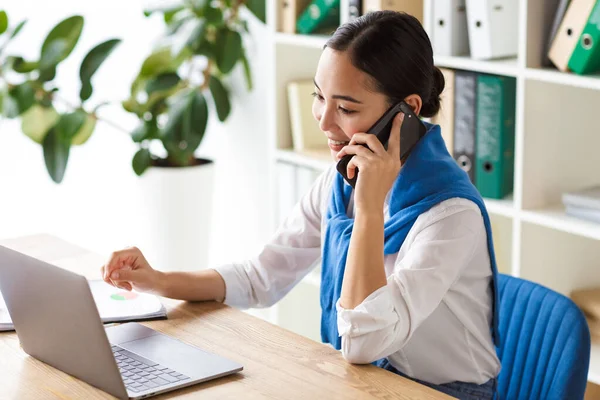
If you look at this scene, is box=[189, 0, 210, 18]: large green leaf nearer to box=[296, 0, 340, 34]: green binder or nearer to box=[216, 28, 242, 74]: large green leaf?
box=[216, 28, 242, 74]: large green leaf

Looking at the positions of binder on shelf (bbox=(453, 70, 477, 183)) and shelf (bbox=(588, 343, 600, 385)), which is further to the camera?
binder on shelf (bbox=(453, 70, 477, 183))

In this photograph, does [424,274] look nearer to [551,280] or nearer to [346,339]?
[346,339]

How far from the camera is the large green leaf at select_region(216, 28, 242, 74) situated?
11.5ft

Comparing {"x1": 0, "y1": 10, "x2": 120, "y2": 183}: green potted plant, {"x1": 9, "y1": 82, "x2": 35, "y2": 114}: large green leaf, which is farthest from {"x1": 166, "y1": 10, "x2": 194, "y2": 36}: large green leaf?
Answer: {"x1": 9, "y1": 82, "x2": 35, "y2": 114}: large green leaf

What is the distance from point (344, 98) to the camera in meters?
1.70

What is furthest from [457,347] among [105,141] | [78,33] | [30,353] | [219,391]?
[105,141]

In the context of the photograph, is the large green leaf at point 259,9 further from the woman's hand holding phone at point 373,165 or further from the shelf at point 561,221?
the woman's hand holding phone at point 373,165

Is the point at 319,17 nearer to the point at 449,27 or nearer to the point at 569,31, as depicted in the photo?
the point at 449,27

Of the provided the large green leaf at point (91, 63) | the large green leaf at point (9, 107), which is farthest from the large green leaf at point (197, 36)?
the large green leaf at point (9, 107)

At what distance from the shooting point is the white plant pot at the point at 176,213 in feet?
11.9

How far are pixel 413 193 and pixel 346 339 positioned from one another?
12.9 inches

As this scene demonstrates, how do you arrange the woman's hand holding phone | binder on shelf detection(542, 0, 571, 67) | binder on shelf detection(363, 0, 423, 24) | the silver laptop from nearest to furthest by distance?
1. the silver laptop
2. the woman's hand holding phone
3. binder on shelf detection(542, 0, 571, 67)
4. binder on shelf detection(363, 0, 423, 24)

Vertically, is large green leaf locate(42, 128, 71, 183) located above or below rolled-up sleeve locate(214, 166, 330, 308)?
above

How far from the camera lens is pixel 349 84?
169 centimetres
